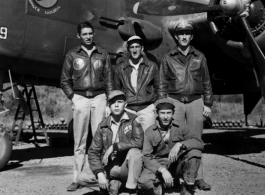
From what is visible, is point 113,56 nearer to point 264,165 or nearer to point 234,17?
point 234,17

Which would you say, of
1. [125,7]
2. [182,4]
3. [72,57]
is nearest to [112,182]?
[72,57]

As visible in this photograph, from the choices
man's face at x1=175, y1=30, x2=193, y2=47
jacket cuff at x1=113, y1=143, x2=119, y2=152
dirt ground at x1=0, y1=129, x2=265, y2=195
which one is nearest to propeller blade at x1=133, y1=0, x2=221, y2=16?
man's face at x1=175, y1=30, x2=193, y2=47

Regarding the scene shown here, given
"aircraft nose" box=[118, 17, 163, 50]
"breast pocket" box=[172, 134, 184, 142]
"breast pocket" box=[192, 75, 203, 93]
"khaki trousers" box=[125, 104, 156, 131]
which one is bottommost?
"breast pocket" box=[172, 134, 184, 142]

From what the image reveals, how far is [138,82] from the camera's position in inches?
217

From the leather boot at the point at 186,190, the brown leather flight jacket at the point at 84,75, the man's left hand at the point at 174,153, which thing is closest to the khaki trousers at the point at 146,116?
the brown leather flight jacket at the point at 84,75

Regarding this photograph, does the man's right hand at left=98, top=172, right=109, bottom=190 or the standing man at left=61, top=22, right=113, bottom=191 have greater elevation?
the standing man at left=61, top=22, right=113, bottom=191

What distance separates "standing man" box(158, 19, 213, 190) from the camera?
A: 5.30 m

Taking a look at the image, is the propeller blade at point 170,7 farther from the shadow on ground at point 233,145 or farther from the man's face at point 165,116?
the shadow on ground at point 233,145

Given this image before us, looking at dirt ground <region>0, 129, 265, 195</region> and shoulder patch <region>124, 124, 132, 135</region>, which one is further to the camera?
dirt ground <region>0, 129, 265, 195</region>

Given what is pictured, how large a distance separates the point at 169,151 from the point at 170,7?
382cm

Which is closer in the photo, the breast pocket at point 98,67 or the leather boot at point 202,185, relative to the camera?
the leather boot at point 202,185

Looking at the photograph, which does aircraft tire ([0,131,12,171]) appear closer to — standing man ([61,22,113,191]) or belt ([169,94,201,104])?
standing man ([61,22,113,191])

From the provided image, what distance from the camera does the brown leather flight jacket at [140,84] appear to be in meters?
5.46

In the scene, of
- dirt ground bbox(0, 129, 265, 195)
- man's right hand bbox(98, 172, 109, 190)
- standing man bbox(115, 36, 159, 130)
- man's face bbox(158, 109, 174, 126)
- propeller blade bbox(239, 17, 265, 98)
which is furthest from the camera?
propeller blade bbox(239, 17, 265, 98)
